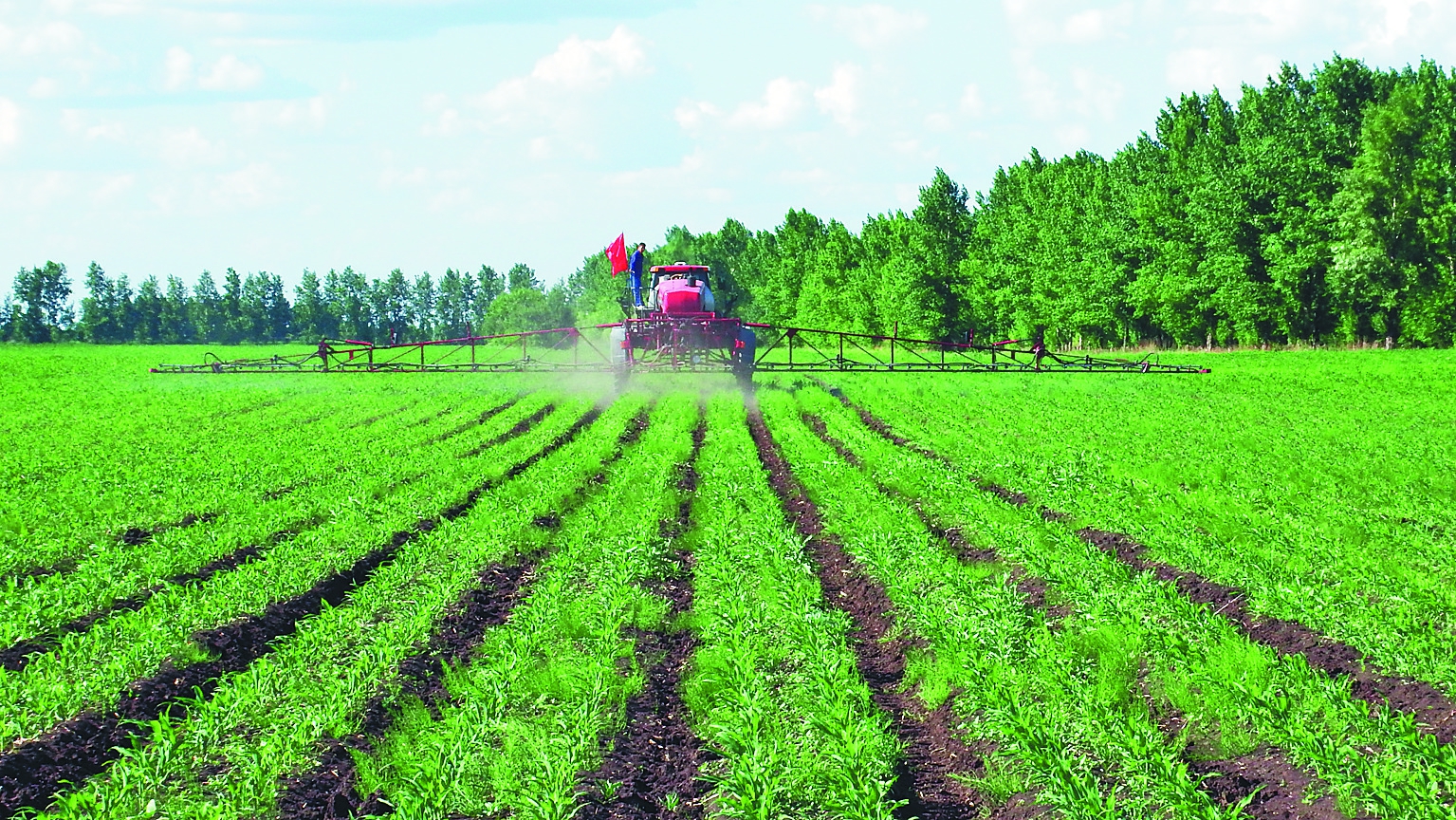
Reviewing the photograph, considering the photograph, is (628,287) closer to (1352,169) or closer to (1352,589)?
(1352,589)

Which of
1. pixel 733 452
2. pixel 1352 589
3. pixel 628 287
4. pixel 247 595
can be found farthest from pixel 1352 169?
pixel 247 595

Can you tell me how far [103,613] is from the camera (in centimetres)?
958

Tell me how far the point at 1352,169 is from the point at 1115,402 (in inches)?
1199

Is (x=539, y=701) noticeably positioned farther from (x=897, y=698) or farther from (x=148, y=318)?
(x=148, y=318)

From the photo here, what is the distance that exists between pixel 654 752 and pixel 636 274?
26.8m

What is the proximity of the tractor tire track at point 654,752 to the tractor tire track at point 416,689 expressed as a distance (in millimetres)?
1233

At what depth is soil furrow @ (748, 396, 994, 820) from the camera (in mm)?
6492

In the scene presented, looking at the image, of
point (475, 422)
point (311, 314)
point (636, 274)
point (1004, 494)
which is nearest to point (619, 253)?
point (636, 274)

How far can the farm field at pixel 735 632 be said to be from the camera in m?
6.47

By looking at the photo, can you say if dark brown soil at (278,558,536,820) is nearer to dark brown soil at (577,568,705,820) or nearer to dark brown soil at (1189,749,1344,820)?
dark brown soil at (577,568,705,820)

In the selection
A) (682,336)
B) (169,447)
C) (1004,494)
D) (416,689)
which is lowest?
(416,689)

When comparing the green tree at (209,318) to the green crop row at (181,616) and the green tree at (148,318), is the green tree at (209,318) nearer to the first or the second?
the green tree at (148,318)

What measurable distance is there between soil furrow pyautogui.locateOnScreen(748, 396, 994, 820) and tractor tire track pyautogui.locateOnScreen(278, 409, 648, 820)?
2.91 m

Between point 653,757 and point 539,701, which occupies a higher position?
point 539,701
